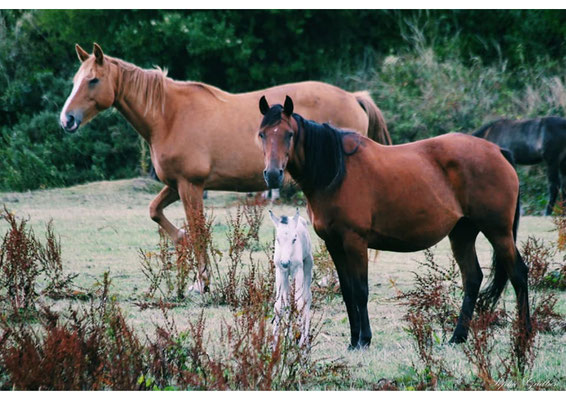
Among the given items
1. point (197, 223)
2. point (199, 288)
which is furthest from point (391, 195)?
point (199, 288)

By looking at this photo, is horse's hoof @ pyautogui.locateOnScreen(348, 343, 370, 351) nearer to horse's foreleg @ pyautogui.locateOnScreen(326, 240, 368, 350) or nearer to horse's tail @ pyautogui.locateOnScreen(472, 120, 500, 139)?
horse's foreleg @ pyautogui.locateOnScreen(326, 240, 368, 350)

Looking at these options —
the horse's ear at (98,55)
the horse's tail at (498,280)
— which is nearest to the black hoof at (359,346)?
the horse's tail at (498,280)

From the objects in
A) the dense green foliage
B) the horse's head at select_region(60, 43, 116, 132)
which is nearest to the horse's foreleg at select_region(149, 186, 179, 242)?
the horse's head at select_region(60, 43, 116, 132)

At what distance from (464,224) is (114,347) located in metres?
2.82

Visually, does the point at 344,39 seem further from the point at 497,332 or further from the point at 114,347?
the point at 114,347

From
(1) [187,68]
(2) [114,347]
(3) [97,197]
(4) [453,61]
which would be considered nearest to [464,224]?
(2) [114,347]

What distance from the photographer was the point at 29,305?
252 inches

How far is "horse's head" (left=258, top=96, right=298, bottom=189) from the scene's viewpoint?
4.79m

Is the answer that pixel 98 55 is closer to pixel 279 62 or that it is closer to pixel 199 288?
pixel 199 288

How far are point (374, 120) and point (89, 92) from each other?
328 cm

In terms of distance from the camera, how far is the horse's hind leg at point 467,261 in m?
5.65

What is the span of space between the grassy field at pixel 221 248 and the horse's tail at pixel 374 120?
1432 mm

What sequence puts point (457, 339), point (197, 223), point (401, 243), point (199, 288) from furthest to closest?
1. point (199, 288)
2. point (197, 223)
3. point (457, 339)
4. point (401, 243)

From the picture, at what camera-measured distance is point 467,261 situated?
18.8 ft
